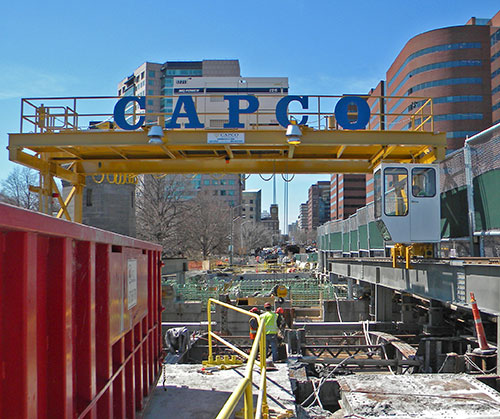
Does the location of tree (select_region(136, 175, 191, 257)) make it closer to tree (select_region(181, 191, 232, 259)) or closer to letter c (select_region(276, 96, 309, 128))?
tree (select_region(181, 191, 232, 259))

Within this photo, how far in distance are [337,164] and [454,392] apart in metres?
8.27

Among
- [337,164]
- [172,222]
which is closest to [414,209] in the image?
[337,164]

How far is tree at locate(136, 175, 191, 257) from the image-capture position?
4219cm

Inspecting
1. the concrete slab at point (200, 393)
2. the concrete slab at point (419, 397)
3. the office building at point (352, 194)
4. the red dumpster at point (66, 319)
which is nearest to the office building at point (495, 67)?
the office building at point (352, 194)

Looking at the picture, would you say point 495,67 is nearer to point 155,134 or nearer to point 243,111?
point 243,111

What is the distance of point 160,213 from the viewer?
42531mm

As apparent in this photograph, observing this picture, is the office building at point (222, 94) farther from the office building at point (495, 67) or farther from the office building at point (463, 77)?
the office building at point (495, 67)

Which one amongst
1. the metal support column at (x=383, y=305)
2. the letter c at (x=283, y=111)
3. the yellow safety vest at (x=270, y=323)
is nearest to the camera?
the yellow safety vest at (x=270, y=323)

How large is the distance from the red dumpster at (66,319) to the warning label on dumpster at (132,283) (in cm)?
1

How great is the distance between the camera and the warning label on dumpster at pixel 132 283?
18.4 ft

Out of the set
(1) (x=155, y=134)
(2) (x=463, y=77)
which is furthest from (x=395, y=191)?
(2) (x=463, y=77)

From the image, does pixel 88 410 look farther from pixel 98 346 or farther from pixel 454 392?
pixel 454 392

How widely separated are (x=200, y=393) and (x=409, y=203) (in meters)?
6.47

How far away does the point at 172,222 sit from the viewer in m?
45.5
